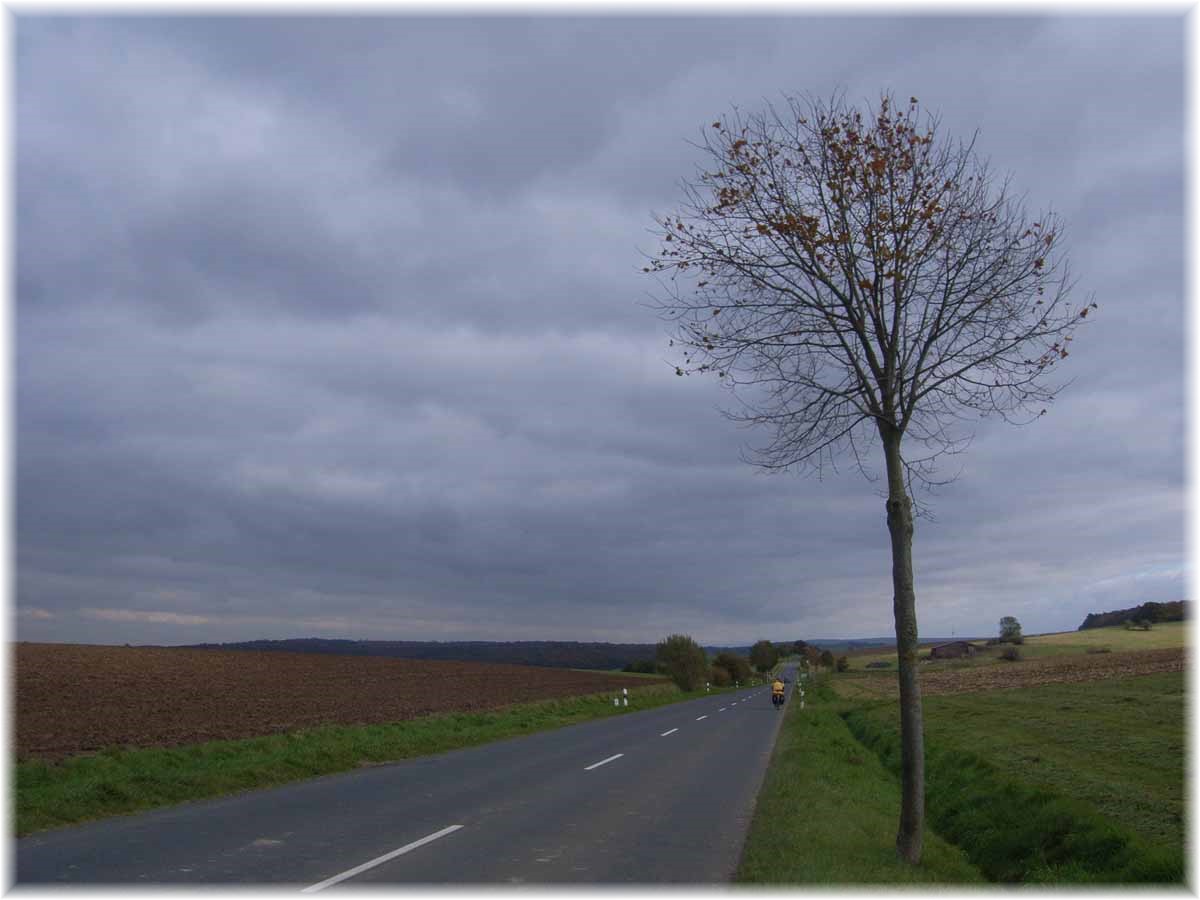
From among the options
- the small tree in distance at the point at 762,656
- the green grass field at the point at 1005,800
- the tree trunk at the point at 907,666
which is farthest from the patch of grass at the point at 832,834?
the small tree in distance at the point at 762,656

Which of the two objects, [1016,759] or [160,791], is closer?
[160,791]

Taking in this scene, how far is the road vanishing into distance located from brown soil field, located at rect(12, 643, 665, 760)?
8875 mm

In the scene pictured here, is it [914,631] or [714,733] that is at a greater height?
[914,631]

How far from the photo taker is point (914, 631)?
888 cm

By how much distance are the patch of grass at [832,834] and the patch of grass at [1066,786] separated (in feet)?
2.40

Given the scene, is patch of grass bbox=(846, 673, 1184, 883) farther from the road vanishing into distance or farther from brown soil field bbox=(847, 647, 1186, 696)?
brown soil field bbox=(847, 647, 1186, 696)

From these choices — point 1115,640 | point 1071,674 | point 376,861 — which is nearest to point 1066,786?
point 376,861

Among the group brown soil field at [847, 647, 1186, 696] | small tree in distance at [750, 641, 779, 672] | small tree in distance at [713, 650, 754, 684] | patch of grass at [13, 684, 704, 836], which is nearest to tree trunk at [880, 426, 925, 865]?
patch of grass at [13, 684, 704, 836]

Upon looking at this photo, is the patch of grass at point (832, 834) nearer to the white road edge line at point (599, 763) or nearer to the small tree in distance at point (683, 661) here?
the white road edge line at point (599, 763)

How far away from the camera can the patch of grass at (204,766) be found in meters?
12.4

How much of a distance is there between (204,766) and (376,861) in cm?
911

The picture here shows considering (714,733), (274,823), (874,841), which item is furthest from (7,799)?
(714,733)

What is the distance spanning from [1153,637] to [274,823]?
6488 centimetres

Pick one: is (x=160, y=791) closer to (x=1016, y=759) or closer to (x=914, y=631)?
(x=914, y=631)
